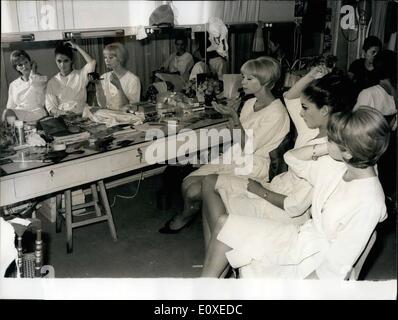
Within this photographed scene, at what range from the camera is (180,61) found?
402 centimetres

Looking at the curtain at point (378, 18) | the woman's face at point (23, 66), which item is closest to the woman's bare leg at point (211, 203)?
the woman's face at point (23, 66)

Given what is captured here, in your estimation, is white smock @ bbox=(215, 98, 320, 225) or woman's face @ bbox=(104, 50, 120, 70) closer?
white smock @ bbox=(215, 98, 320, 225)

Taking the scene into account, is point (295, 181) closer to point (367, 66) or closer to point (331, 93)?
point (331, 93)

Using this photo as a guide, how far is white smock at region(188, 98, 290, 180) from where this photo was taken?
2.75 meters

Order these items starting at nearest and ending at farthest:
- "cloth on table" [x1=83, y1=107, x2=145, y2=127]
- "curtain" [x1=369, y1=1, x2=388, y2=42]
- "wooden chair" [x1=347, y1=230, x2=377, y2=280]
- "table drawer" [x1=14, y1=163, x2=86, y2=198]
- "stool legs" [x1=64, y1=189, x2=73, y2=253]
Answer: "wooden chair" [x1=347, y1=230, x2=377, y2=280]
"table drawer" [x1=14, y1=163, x2=86, y2=198]
"stool legs" [x1=64, y1=189, x2=73, y2=253]
"cloth on table" [x1=83, y1=107, x2=145, y2=127]
"curtain" [x1=369, y1=1, x2=388, y2=42]

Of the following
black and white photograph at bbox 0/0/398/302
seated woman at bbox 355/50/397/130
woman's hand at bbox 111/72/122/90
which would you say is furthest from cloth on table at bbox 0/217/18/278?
seated woman at bbox 355/50/397/130

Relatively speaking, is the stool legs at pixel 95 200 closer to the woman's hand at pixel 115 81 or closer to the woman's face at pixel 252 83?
the woman's hand at pixel 115 81

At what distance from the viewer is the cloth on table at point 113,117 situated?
322 cm

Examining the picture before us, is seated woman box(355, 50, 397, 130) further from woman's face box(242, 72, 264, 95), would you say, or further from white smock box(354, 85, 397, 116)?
woman's face box(242, 72, 264, 95)

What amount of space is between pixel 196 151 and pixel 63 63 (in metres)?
1.27

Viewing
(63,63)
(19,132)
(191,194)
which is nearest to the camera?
(19,132)

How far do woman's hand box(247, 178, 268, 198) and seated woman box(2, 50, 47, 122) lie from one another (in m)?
1.74

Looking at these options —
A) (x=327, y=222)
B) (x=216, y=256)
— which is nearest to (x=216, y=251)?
(x=216, y=256)
